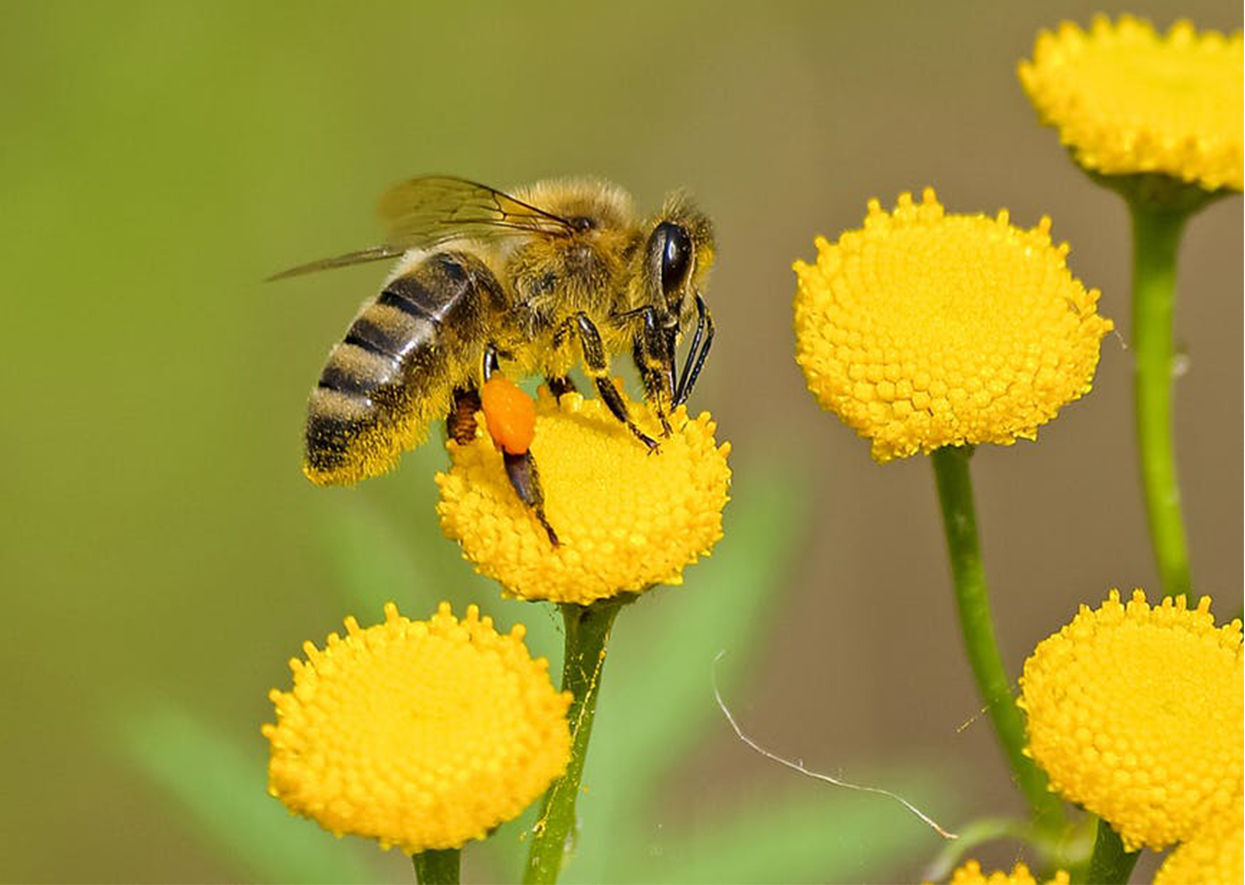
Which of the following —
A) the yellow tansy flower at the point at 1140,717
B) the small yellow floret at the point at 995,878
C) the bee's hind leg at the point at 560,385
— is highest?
the bee's hind leg at the point at 560,385

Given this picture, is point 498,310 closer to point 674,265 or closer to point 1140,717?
point 674,265

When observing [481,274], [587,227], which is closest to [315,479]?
[481,274]

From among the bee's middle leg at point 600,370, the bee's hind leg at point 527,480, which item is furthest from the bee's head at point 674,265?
the bee's hind leg at point 527,480

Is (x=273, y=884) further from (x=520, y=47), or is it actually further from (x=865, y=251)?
(x=520, y=47)

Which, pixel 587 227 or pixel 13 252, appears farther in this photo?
pixel 13 252

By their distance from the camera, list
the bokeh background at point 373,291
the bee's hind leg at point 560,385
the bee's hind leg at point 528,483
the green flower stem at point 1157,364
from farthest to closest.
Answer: the bokeh background at point 373,291
the bee's hind leg at point 560,385
the green flower stem at point 1157,364
the bee's hind leg at point 528,483

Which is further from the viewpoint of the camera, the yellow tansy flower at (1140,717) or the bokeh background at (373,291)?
the bokeh background at (373,291)

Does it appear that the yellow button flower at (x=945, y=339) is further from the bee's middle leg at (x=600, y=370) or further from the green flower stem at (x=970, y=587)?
the bee's middle leg at (x=600, y=370)
